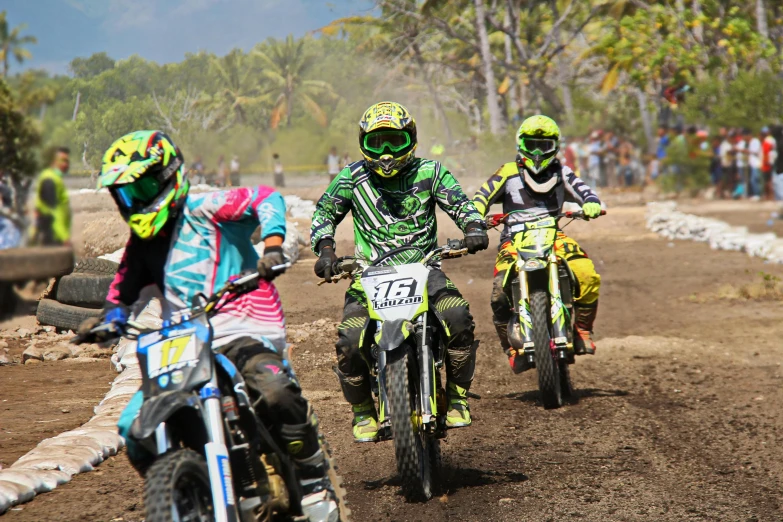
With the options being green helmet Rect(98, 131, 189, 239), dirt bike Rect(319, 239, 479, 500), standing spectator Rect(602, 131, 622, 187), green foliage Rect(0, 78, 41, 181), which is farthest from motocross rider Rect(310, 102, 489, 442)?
standing spectator Rect(602, 131, 622, 187)

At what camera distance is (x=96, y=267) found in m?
11.5

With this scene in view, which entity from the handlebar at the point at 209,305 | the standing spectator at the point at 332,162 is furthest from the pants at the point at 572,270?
the standing spectator at the point at 332,162

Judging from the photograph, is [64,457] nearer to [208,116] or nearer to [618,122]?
[208,116]

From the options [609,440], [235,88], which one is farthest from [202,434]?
[235,88]

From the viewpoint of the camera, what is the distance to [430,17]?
135 feet

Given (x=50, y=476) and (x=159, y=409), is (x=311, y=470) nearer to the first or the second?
(x=159, y=409)

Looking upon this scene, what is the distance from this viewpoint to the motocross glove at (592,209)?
7.87 m

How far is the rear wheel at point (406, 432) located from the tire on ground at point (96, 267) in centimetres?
689

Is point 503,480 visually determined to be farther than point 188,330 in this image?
Yes

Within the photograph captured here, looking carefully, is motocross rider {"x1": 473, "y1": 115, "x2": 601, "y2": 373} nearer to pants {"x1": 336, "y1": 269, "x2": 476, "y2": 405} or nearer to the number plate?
pants {"x1": 336, "y1": 269, "x2": 476, "y2": 405}

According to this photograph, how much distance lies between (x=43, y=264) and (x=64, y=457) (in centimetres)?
801

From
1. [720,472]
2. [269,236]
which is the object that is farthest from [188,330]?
[720,472]

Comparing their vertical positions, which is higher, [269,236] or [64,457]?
[269,236]

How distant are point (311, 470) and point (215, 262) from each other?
39.1 inches
